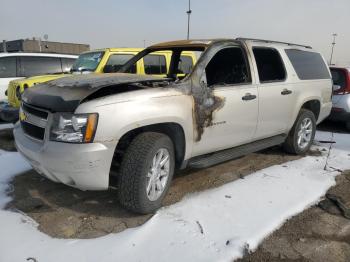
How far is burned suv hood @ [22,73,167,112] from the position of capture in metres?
3.19

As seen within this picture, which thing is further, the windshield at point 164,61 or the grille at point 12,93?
the grille at point 12,93

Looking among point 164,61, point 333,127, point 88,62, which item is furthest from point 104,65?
point 333,127

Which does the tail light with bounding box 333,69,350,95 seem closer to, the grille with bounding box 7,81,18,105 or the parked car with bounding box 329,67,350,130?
the parked car with bounding box 329,67,350,130

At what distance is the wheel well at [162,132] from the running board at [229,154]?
22cm

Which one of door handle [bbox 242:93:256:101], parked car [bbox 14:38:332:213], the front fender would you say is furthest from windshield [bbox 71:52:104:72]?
the front fender

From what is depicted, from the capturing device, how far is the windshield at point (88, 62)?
7.78 m

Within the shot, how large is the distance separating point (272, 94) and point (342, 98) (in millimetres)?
3788

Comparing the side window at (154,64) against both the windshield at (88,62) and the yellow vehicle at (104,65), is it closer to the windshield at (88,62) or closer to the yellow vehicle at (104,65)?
the yellow vehicle at (104,65)

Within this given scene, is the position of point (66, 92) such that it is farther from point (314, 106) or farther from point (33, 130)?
point (314, 106)

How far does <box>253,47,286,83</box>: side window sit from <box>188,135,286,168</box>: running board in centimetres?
87

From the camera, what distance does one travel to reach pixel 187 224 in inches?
134

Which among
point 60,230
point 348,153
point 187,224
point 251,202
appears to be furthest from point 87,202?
point 348,153

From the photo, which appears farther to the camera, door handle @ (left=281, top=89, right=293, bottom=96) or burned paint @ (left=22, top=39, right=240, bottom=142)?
door handle @ (left=281, top=89, right=293, bottom=96)

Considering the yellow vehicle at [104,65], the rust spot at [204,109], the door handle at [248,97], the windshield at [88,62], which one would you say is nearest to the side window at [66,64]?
the windshield at [88,62]
